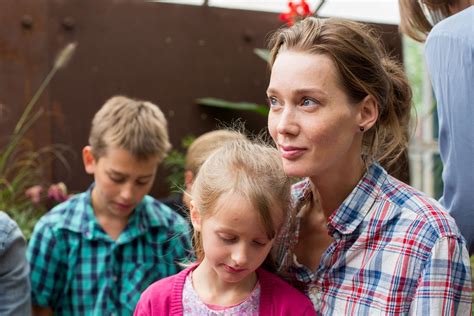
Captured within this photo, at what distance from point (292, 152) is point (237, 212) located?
229mm

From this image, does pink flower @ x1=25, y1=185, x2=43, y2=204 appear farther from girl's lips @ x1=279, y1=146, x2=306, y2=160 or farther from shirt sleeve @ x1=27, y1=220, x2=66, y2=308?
girl's lips @ x1=279, y1=146, x2=306, y2=160

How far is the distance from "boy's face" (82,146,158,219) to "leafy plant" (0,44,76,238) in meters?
1.00

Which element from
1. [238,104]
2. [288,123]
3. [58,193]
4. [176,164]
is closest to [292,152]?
[288,123]

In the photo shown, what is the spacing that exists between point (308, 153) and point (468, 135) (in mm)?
471

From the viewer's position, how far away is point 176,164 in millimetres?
5332

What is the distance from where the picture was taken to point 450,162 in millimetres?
2338

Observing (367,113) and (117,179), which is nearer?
(367,113)

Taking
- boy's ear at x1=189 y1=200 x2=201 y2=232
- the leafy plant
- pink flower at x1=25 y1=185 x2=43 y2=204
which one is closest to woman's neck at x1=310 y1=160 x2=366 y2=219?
boy's ear at x1=189 y1=200 x2=201 y2=232

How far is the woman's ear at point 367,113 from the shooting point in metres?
2.25

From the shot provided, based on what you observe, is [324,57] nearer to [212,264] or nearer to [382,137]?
[382,137]

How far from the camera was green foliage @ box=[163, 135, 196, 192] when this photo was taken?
5.21m

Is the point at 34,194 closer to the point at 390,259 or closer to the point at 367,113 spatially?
the point at 367,113

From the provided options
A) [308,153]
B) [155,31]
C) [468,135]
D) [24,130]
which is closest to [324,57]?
[308,153]

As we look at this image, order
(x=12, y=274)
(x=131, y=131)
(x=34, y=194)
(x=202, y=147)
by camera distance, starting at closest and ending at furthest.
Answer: (x=12, y=274) → (x=131, y=131) → (x=202, y=147) → (x=34, y=194)
